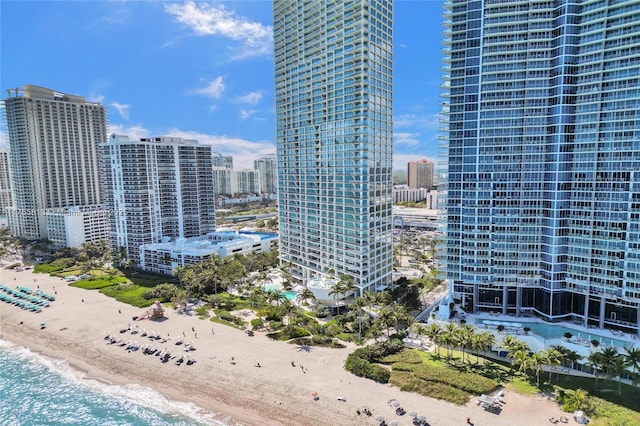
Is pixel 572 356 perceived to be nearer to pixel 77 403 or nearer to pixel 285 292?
pixel 285 292

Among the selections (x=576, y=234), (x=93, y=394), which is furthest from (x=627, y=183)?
(x=93, y=394)

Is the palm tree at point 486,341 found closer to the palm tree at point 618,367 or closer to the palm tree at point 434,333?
the palm tree at point 434,333

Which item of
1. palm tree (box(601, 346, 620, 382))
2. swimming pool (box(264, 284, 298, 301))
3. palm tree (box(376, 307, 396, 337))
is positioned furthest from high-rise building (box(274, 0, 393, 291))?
palm tree (box(601, 346, 620, 382))

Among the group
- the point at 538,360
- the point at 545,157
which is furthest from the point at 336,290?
the point at 545,157

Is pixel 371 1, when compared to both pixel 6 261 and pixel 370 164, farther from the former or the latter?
pixel 6 261

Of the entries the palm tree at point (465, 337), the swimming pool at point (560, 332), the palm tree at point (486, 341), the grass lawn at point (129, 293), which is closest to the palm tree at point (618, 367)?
the swimming pool at point (560, 332)
